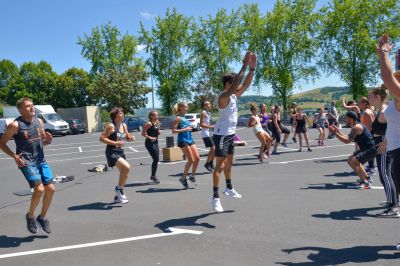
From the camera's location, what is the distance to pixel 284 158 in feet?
41.8

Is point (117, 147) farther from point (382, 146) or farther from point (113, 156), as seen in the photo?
point (382, 146)

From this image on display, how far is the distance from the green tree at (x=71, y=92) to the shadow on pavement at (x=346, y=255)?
5505 cm

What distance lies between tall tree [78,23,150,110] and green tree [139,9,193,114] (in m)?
2.63

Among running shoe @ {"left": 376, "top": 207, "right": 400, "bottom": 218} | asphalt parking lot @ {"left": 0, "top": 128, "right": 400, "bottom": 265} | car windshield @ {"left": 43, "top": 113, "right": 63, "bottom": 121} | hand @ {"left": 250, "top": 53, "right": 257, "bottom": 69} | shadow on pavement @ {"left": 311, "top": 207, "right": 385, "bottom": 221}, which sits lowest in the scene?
shadow on pavement @ {"left": 311, "top": 207, "right": 385, "bottom": 221}

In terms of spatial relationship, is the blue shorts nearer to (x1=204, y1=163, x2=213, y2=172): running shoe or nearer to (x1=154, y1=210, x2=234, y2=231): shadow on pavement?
(x1=154, y1=210, x2=234, y2=231): shadow on pavement

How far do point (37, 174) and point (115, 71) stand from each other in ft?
150

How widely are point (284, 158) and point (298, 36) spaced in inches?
1509

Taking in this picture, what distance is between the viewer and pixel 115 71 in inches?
1943

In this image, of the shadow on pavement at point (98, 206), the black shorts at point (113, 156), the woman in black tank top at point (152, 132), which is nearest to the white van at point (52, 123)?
the woman in black tank top at point (152, 132)

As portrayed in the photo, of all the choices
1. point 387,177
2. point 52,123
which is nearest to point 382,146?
point 387,177

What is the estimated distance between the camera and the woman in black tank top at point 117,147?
700 cm

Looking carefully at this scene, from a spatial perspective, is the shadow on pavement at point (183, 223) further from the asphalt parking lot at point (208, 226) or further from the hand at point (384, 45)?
the hand at point (384, 45)

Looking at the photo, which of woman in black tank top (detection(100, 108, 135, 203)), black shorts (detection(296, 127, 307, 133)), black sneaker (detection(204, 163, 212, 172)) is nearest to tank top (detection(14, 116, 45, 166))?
woman in black tank top (detection(100, 108, 135, 203))

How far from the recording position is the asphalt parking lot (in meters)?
4.26
